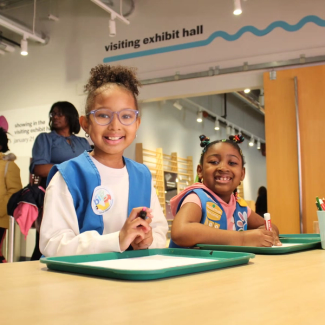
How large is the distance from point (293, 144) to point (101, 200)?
3334mm

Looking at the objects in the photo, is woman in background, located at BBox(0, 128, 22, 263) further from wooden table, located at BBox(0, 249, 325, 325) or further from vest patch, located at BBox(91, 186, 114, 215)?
wooden table, located at BBox(0, 249, 325, 325)

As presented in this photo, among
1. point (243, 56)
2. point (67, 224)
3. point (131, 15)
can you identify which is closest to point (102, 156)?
point (67, 224)

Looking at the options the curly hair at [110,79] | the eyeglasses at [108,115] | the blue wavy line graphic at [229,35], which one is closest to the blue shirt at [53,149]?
the curly hair at [110,79]

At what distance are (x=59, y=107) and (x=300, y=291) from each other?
3.05 meters

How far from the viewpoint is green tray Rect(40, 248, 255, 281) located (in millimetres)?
727

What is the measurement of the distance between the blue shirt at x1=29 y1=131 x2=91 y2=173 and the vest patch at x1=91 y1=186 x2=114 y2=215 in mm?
2013

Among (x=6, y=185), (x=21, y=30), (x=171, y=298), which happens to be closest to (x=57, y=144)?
(x=6, y=185)

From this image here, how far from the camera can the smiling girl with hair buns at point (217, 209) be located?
135 cm

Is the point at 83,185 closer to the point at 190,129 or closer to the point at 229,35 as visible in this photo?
the point at 229,35

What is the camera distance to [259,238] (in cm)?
128

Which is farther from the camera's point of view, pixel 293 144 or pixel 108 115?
pixel 293 144

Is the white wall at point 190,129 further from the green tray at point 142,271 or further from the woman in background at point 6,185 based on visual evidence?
the green tray at point 142,271

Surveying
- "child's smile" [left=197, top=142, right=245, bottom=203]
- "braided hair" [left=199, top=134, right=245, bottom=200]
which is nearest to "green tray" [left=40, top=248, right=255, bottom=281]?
"child's smile" [left=197, top=142, right=245, bottom=203]

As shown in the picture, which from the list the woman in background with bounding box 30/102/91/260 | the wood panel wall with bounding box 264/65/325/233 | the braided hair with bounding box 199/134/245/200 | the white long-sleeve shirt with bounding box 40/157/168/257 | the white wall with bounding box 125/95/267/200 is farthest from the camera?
the white wall with bounding box 125/95/267/200
